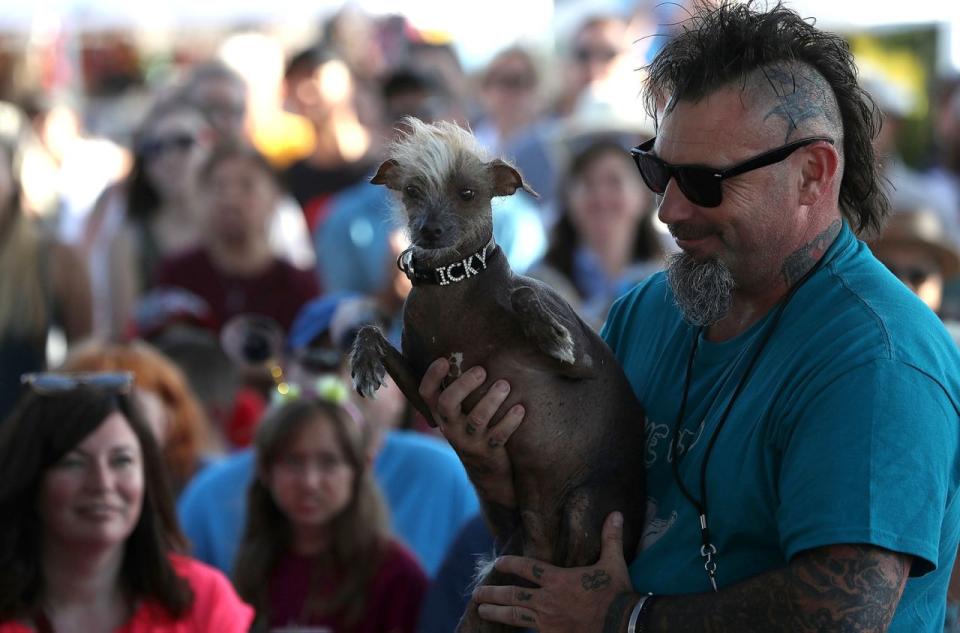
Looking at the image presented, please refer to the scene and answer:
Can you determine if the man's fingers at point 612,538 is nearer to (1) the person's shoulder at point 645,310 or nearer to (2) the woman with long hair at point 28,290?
(1) the person's shoulder at point 645,310

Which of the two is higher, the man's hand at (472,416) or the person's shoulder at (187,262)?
the person's shoulder at (187,262)

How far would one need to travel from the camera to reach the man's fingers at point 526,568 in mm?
2645

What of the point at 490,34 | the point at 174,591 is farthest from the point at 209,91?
the point at 174,591

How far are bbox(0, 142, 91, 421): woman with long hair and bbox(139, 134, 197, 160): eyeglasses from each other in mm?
1173

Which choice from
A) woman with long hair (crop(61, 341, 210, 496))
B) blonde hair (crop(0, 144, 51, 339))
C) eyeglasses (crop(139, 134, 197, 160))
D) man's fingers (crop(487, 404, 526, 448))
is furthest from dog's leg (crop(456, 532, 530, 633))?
eyeglasses (crop(139, 134, 197, 160))

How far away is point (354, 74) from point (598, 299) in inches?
178

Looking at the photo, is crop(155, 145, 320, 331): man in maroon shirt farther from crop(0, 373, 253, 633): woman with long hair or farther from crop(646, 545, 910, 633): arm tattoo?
crop(646, 545, 910, 633): arm tattoo

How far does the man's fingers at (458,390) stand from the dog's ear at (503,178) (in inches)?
14.8

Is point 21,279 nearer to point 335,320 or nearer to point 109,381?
point 335,320

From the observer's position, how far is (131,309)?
24.7 ft

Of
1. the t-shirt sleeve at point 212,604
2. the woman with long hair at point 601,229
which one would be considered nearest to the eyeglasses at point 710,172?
the t-shirt sleeve at point 212,604

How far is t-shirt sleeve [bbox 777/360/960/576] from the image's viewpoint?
220cm

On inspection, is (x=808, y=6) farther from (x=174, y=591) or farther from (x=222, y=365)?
(x=174, y=591)

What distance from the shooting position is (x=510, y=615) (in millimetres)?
2645
